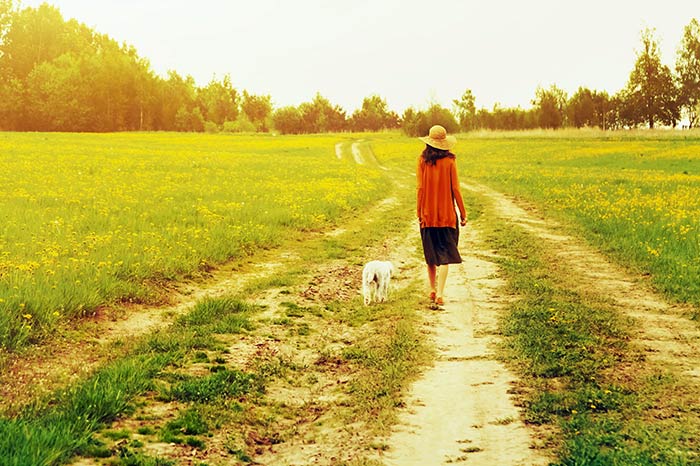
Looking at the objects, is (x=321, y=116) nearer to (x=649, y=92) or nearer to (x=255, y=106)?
(x=255, y=106)

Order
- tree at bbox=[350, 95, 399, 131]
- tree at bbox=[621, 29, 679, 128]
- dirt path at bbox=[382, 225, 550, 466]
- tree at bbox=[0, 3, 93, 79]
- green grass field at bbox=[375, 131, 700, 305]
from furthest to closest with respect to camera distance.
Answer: tree at bbox=[350, 95, 399, 131], tree at bbox=[0, 3, 93, 79], tree at bbox=[621, 29, 679, 128], green grass field at bbox=[375, 131, 700, 305], dirt path at bbox=[382, 225, 550, 466]

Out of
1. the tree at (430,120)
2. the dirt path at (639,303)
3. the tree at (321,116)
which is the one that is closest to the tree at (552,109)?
the tree at (430,120)

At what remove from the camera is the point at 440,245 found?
9.75 m

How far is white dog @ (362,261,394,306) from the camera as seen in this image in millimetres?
9312

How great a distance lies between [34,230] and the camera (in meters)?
12.8

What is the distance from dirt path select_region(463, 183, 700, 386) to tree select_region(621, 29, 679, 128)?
268 ft

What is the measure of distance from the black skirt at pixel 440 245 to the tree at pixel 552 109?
87.3 m

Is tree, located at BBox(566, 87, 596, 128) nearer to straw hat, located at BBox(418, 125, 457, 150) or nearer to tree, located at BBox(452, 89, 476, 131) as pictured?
tree, located at BBox(452, 89, 476, 131)

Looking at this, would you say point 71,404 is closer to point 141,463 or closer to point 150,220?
point 141,463

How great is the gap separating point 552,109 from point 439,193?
288ft

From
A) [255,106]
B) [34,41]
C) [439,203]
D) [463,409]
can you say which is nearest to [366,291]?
[439,203]

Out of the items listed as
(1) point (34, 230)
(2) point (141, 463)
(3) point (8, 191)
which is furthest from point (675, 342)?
(3) point (8, 191)

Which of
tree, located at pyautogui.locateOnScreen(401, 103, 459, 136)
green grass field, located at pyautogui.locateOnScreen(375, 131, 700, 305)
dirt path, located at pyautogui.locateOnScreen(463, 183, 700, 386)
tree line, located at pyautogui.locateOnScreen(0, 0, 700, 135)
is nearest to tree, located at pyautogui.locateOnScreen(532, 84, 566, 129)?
tree line, located at pyautogui.locateOnScreen(0, 0, 700, 135)

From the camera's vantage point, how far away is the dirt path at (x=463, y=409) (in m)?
4.72
